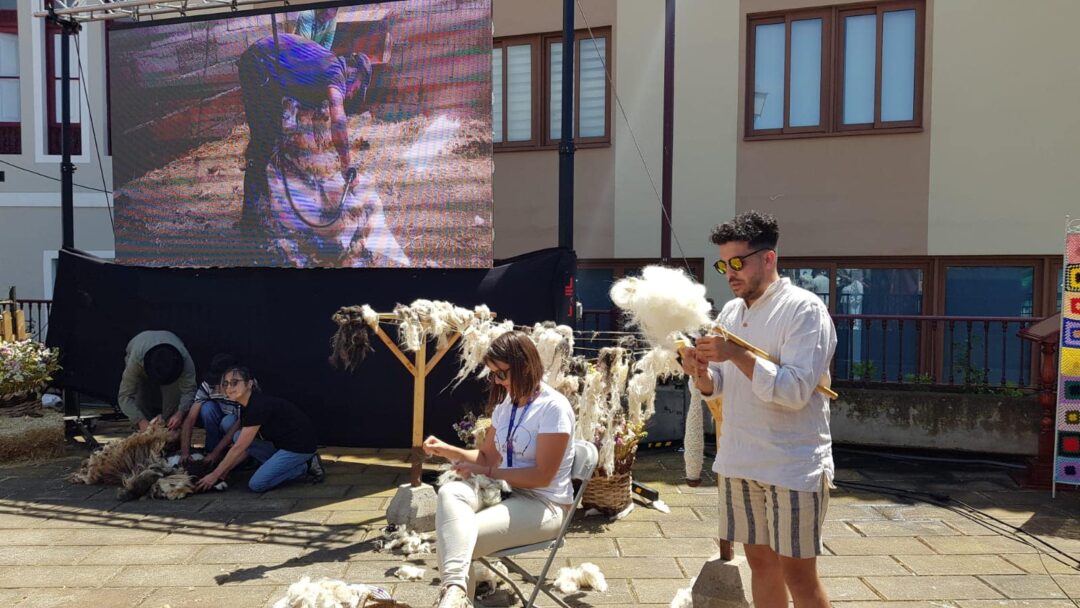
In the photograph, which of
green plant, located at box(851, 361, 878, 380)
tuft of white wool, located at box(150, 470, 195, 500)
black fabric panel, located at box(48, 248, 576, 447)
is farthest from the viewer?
green plant, located at box(851, 361, 878, 380)

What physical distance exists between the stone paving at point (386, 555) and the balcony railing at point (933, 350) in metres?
1.16

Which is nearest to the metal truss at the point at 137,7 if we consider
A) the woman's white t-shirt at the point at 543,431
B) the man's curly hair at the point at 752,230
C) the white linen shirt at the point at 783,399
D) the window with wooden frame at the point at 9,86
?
the window with wooden frame at the point at 9,86

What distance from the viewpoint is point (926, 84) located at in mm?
8320

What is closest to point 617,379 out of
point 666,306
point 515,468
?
point 515,468

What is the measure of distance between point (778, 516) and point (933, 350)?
593cm

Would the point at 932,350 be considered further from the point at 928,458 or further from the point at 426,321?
the point at 426,321

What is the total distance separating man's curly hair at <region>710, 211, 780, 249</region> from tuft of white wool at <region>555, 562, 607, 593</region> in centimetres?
206

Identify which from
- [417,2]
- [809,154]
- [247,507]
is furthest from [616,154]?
[247,507]

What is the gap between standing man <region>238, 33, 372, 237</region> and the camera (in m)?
7.07

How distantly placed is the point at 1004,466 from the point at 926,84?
4243mm

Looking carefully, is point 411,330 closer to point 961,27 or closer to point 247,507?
point 247,507

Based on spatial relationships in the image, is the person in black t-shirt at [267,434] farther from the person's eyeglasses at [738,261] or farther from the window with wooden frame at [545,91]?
A: the window with wooden frame at [545,91]

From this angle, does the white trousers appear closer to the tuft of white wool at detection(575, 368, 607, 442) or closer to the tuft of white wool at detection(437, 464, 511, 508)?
the tuft of white wool at detection(437, 464, 511, 508)

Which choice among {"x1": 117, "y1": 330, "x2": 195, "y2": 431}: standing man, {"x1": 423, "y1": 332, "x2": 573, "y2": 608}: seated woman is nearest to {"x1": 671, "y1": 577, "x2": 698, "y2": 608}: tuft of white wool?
{"x1": 423, "y1": 332, "x2": 573, "y2": 608}: seated woman
